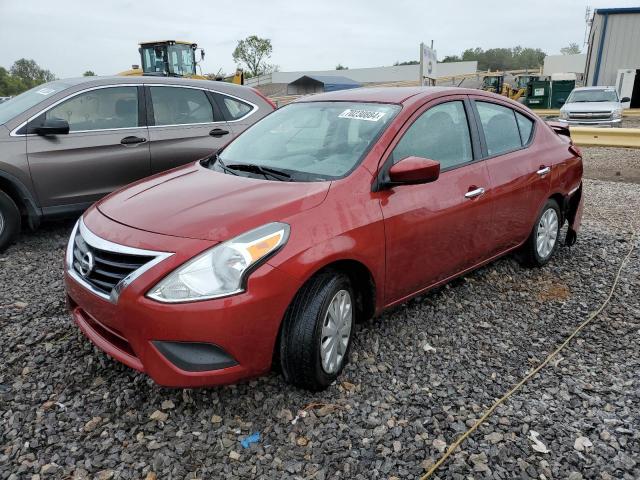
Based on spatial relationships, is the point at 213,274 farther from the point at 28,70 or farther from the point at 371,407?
the point at 28,70

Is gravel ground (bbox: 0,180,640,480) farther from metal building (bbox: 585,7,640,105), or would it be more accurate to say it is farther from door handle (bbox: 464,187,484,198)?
metal building (bbox: 585,7,640,105)

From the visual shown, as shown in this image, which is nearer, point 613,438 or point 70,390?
point 613,438

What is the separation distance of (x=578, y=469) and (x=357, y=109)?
241 cm

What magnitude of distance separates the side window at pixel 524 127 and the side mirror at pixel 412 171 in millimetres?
1781

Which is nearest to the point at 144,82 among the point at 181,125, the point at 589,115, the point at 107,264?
the point at 181,125

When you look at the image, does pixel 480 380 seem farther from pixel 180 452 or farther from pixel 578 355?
pixel 180 452

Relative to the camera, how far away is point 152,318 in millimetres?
2279

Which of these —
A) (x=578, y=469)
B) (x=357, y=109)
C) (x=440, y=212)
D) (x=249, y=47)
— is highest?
(x=249, y=47)

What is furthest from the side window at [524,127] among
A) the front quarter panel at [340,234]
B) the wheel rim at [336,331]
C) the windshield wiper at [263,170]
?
the wheel rim at [336,331]

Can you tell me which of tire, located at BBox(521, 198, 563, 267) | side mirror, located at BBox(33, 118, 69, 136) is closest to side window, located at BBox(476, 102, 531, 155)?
tire, located at BBox(521, 198, 563, 267)

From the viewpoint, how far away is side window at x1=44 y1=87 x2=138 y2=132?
5.01 m

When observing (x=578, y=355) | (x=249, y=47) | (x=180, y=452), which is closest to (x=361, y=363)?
(x=180, y=452)

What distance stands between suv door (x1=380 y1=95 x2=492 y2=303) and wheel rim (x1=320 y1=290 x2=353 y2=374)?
0.35 m

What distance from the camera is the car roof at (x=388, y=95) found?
344 centimetres
